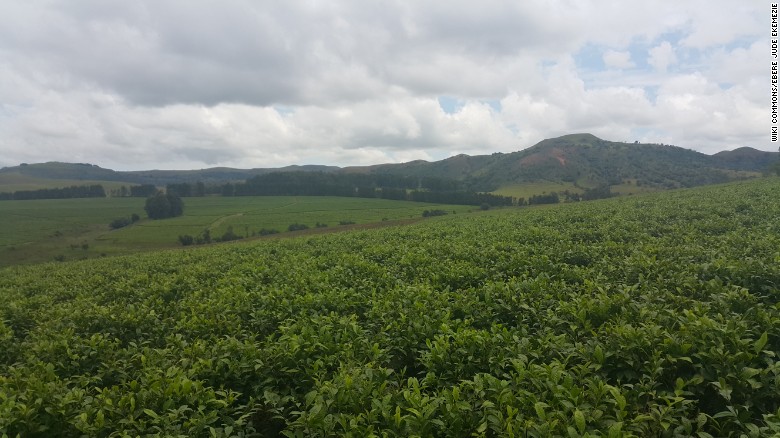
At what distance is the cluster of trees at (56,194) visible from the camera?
142 m

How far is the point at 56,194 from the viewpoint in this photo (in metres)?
146

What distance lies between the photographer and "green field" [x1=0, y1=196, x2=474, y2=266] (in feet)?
242

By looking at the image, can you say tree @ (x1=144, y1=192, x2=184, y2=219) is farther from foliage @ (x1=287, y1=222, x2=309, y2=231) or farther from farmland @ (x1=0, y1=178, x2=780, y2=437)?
farmland @ (x1=0, y1=178, x2=780, y2=437)

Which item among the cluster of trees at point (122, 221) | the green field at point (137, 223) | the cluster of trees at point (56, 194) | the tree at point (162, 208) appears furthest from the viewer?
the cluster of trees at point (56, 194)

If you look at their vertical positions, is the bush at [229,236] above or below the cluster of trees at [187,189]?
below

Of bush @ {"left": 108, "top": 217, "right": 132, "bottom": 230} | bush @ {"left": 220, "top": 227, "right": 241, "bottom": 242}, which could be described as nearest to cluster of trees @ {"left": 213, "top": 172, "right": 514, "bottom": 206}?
bush @ {"left": 108, "top": 217, "right": 132, "bottom": 230}

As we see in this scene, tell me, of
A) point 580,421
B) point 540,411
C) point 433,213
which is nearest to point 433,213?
point 433,213

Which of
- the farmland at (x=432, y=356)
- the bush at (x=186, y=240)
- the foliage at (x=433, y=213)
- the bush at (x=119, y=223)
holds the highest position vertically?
the farmland at (x=432, y=356)

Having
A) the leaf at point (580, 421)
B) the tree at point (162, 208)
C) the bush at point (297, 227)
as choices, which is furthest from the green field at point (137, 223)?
the leaf at point (580, 421)

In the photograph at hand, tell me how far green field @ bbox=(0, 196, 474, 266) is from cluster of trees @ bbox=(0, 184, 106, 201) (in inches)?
515

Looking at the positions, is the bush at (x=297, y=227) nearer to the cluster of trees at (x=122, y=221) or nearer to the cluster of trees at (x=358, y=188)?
the cluster of trees at (x=122, y=221)

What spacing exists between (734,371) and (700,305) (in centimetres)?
222

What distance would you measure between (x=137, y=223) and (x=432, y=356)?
11403 cm

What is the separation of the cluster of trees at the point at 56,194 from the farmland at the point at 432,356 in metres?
172
